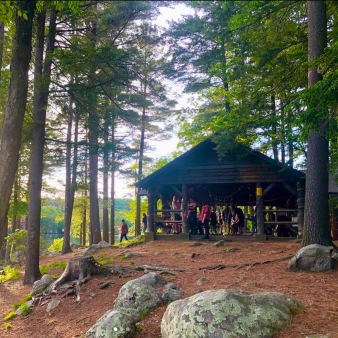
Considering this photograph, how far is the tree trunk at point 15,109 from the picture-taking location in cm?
549

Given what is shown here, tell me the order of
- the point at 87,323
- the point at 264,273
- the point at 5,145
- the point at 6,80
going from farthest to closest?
1. the point at 6,80
2. the point at 264,273
3. the point at 87,323
4. the point at 5,145

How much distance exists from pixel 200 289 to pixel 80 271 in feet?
10.9

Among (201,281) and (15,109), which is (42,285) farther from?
(15,109)

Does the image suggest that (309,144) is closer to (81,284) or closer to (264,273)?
(264,273)

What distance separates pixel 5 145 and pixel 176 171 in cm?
1065

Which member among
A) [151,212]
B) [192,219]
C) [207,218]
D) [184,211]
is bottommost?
[192,219]

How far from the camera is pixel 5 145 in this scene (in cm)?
566

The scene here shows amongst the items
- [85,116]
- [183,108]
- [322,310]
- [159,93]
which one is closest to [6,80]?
[85,116]

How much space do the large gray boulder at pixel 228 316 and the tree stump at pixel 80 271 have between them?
4.04 m

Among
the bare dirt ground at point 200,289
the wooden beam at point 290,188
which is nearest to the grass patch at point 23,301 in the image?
the bare dirt ground at point 200,289

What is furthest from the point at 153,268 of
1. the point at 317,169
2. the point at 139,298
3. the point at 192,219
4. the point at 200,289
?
the point at 192,219

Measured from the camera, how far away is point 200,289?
6.95 meters

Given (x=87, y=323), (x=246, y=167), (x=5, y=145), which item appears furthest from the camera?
(x=246, y=167)

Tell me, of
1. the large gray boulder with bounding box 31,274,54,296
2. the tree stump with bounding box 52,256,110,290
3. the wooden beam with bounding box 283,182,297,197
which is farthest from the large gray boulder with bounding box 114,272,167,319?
the wooden beam with bounding box 283,182,297,197
